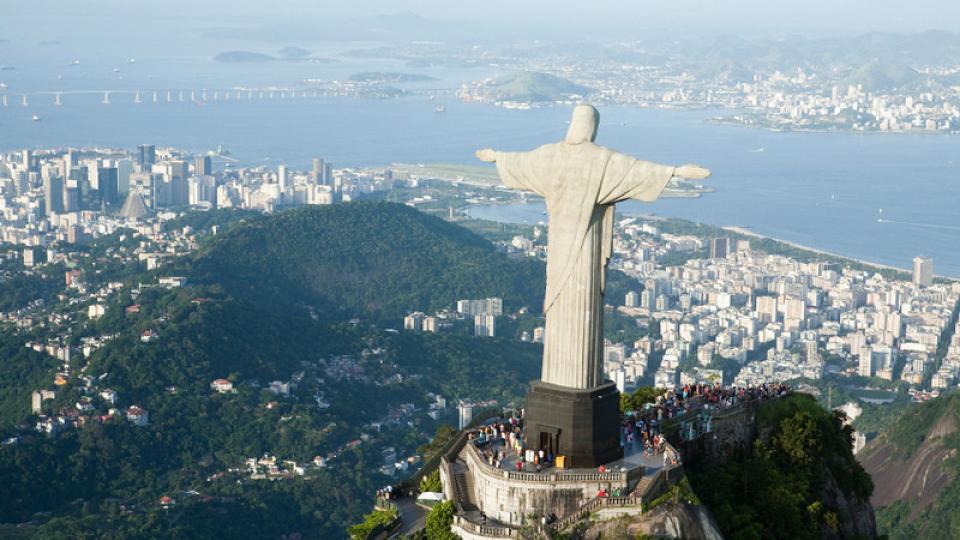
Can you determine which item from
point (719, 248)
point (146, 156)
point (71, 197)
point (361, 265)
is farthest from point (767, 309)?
point (146, 156)

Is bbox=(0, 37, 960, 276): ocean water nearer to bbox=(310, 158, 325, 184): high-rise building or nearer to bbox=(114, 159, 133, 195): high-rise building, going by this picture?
bbox=(310, 158, 325, 184): high-rise building

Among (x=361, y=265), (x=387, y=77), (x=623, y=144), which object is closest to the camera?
(x=361, y=265)

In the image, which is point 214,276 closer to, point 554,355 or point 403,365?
point 403,365

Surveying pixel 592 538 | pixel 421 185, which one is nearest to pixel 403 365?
pixel 592 538

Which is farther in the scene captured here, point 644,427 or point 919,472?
point 919,472

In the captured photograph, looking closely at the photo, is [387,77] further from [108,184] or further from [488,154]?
[488,154]

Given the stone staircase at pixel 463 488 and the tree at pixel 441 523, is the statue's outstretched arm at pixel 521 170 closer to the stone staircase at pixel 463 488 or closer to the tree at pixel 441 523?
the stone staircase at pixel 463 488

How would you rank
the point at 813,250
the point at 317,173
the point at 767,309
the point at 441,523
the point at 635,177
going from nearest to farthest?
the point at 441,523 < the point at 635,177 < the point at 767,309 < the point at 813,250 < the point at 317,173
